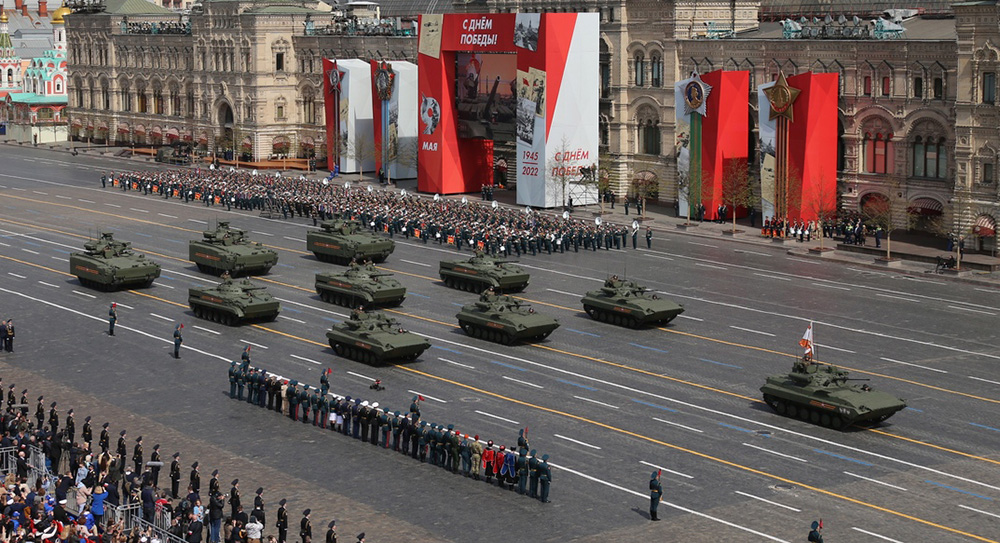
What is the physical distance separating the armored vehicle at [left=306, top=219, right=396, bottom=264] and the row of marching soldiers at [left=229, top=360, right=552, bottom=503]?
2742 centimetres

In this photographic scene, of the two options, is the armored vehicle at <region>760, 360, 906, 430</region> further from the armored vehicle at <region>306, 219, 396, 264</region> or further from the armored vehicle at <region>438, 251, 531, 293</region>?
the armored vehicle at <region>306, 219, 396, 264</region>

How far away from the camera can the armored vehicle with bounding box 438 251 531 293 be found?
2945 inches

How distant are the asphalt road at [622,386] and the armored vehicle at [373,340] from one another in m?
0.71

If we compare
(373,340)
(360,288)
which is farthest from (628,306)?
(360,288)

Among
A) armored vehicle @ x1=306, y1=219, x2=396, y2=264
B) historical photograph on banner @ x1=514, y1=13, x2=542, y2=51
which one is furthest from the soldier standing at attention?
historical photograph on banner @ x1=514, y1=13, x2=542, y2=51

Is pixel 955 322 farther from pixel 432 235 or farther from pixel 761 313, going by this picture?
pixel 432 235

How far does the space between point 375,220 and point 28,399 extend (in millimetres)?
43491

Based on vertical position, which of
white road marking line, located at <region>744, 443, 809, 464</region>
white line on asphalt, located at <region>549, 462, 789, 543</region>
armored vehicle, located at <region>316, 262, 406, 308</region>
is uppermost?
armored vehicle, located at <region>316, 262, 406, 308</region>

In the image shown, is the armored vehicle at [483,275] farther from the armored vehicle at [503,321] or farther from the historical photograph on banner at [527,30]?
the historical photograph on banner at [527,30]

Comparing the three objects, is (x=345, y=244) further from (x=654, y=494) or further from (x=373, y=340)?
(x=654, y=494)

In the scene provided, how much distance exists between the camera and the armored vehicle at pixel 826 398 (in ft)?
166

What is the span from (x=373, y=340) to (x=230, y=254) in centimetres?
2273

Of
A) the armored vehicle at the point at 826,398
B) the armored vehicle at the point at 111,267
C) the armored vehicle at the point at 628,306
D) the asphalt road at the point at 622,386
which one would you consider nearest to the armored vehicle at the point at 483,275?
the asphalt road at the point at 622,386

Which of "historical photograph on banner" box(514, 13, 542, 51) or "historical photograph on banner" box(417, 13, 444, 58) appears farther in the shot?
"historical photograph on banner" box(417, 13, 444, 58)
